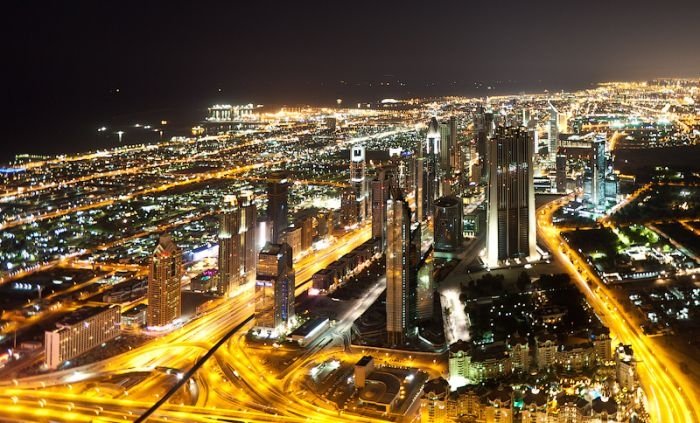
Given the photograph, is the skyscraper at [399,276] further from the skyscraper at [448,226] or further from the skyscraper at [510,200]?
the skyscraper at [448,226]

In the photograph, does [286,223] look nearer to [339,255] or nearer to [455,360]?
[339,255]

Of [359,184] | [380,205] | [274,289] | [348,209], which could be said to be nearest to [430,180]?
[359,184]

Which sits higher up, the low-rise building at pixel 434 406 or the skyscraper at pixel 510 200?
the skyscraper at pixel 510 200

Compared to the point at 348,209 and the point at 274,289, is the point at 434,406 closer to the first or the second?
the point at 274,289

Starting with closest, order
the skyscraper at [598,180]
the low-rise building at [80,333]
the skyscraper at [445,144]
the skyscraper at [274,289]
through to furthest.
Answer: the low-rise building at [80,333]
the skyscraper at [274,289]
the skyscraper at [598,180]
the skyscraper at [445,144]

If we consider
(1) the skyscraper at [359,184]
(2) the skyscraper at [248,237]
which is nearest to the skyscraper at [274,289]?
(2) the skyscraper at [248,237]

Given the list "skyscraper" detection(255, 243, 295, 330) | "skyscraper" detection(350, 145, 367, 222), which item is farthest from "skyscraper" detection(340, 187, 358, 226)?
"skyscraper" detection(255, 243, 295, 330)

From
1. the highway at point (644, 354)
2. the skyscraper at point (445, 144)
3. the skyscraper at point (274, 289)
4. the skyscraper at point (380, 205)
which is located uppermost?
the skyscraper at point (445, 144)
